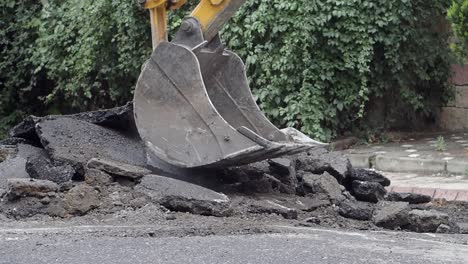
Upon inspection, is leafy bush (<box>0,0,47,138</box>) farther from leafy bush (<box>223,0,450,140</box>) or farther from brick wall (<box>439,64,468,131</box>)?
brick wall (<box>439,64,468,131</box>)

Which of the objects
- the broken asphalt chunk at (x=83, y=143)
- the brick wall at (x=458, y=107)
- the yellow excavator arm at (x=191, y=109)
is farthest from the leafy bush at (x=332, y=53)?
the yellow excavator arm at (x=191, y=109)

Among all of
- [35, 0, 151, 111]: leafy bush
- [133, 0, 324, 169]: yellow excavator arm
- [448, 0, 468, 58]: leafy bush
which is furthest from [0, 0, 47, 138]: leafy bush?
[133, 0, 324, 169]: yellow excavator arm

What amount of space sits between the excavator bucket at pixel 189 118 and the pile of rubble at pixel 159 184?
27 cm

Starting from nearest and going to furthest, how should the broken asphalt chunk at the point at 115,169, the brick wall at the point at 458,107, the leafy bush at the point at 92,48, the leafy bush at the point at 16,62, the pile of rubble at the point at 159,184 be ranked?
the pile of rubble at the point at 159,184
the broken asphalt chunk at the point at 115,169
the brick wall at the point at 458,107
the leafy bush at the point at 92,48
the leafy bush at the point at 16,62

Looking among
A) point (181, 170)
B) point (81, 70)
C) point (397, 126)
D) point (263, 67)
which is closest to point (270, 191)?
point (181, 170)

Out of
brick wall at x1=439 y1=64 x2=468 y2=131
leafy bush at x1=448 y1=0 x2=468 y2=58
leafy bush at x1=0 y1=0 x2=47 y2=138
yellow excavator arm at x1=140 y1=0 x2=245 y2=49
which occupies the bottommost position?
leafy bush at x1=0 y1=0 x2=47 y2=138

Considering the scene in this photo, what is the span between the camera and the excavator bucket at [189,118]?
7.62 meters

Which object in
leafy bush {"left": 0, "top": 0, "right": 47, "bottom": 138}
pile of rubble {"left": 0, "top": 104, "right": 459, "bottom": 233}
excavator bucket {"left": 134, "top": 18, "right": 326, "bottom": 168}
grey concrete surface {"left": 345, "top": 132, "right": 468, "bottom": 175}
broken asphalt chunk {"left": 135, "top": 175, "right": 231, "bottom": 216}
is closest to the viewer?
broken asphalt chunk {"left": 135, "top": 175, "right": 231, "bottom": 216}

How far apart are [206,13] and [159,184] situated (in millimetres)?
1517

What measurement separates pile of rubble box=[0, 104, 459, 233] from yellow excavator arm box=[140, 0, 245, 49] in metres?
1.09

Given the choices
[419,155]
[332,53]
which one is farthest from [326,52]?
[419,155]

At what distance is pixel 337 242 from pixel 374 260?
0.67m

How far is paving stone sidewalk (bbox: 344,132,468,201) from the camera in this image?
34.4 ft

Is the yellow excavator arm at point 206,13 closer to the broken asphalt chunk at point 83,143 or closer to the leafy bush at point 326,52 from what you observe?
the broken asphalt chunk at point 83,143
